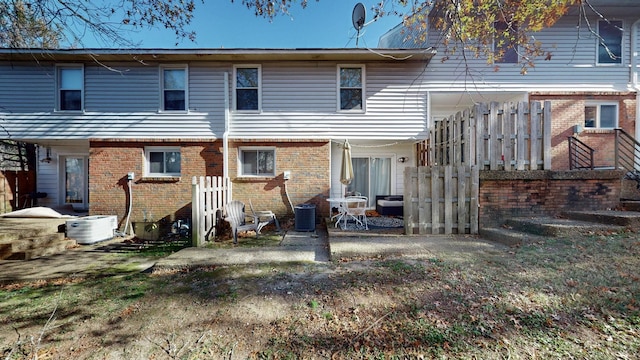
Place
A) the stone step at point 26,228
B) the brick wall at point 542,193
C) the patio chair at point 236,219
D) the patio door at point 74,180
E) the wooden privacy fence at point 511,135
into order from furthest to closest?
the patio door at point 74,180, the patio chair at point 236,219, the stone step at point 26,228, the wooden privacy fence at point 511,135, the brick wall at point 542,193

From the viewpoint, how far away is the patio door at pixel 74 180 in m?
10.2

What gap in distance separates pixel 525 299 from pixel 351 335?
212 cm

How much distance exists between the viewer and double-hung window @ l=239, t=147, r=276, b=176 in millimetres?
9023

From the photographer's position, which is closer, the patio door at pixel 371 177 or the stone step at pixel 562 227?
the stone step at pixel 562 227

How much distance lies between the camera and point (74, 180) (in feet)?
33.7

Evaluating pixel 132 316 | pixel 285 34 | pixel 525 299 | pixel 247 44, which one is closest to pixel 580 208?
pixel 525 299

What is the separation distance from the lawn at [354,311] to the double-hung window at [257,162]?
202 inches

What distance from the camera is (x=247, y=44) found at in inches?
336

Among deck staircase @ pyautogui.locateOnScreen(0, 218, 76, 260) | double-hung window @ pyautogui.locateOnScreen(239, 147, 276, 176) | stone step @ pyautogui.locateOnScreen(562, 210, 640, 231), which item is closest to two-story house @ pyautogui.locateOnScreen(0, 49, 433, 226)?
double-hung window @ pyautogui.locateOnScreen(239, 147, 276, 176)

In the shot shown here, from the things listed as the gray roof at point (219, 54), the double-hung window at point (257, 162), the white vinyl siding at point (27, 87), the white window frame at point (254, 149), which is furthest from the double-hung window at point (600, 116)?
the white vinyl siding at point (27, 87)

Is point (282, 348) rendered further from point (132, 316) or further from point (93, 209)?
point (93, 209)

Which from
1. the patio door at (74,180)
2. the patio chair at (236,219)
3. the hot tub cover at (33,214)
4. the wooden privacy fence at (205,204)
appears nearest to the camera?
the wooden privacy fence at (205,204)

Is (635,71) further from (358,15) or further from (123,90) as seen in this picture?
(123,90)

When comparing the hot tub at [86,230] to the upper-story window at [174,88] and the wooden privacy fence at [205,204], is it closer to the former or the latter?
the wooden privacy fence at [205,204]
